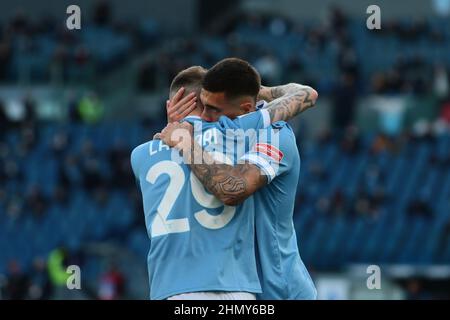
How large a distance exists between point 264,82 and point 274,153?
19313 millimetres

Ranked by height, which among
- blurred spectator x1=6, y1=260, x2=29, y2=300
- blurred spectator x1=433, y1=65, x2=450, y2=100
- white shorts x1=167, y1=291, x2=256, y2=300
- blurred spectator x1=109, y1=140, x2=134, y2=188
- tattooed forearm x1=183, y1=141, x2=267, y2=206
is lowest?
blurred spectator x1=6, y1=260, x2=29, y2=300

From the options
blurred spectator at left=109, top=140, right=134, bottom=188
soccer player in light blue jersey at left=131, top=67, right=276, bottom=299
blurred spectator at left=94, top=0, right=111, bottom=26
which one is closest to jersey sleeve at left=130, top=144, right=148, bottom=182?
soccer player in light blue jersey at left=131, top=67, right=276, bottom=299

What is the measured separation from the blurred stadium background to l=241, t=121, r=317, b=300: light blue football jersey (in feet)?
30.0

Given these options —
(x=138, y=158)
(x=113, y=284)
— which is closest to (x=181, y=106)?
(x=138, y=158)

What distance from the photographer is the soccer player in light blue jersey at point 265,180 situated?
562 centimetres

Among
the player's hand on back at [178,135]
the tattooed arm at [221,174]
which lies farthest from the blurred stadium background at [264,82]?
the tattooed arm at [221,174]

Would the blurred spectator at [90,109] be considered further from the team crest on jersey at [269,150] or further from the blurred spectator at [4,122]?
the team crest on jersey at [269,150]

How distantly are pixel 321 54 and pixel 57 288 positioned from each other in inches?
455

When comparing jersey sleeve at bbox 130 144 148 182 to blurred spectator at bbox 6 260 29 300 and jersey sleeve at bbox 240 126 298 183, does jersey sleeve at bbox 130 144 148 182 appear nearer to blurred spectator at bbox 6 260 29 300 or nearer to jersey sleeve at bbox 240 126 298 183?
jersey sleeve at bbox 240 126 298 183

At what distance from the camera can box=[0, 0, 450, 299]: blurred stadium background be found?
20.9 meters

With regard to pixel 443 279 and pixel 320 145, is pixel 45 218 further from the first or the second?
pixel 443 279

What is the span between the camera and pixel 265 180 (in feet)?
18.5

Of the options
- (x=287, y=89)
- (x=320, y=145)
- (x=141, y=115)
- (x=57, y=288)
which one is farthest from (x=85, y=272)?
(x=287, y=89)
